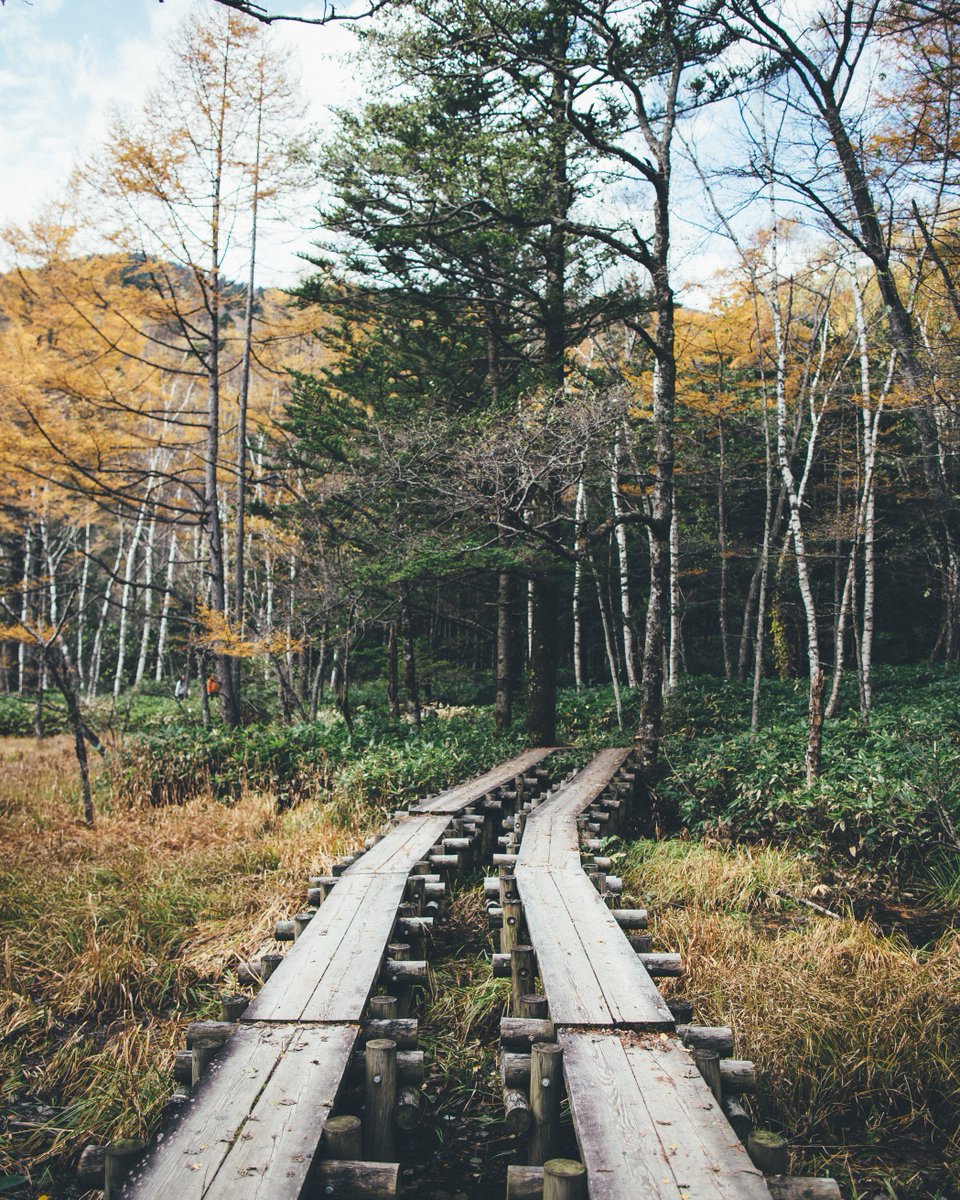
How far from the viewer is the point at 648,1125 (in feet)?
6.68

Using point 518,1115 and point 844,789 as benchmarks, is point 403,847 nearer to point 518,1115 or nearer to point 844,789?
point 518,1115

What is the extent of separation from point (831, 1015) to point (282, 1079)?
9.06 feet

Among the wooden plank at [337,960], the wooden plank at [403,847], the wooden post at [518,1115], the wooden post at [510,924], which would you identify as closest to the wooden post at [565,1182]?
the wooden post at [518,1115]

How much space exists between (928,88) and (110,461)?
424 inches

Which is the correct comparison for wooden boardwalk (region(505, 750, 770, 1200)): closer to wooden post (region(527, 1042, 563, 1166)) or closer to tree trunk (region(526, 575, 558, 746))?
wooden post (region(527, 1042, 563, 1166))

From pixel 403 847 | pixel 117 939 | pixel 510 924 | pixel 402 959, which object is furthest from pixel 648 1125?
pixel 117 939

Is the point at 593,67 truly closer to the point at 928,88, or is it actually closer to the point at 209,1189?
the point at 928,88

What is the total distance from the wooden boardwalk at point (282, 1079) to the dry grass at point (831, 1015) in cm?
185

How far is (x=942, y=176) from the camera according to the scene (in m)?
6.21

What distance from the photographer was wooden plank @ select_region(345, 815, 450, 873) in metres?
4.60

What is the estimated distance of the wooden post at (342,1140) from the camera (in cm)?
204

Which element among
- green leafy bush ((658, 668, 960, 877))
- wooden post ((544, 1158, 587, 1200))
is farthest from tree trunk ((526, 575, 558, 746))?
wooden post ((544, 1158, 587, 1200))

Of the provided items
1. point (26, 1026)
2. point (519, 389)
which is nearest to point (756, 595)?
point (519, 389)

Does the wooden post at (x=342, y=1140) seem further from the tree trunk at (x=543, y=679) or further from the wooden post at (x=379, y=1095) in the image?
the tree trunk at (x=543, y=679)
